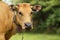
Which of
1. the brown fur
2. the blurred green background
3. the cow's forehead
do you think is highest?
the cow's forehead

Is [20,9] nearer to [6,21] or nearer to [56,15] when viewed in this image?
[6,21]

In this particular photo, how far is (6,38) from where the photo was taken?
10.2 metres

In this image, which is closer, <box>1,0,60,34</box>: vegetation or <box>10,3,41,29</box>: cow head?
<box>10,3,41,29</box>: cow head

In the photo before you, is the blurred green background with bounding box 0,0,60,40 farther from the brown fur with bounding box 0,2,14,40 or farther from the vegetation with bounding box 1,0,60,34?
the brown fur with bounding box 0,2,14,40

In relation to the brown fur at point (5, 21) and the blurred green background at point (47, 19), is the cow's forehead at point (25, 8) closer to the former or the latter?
the brown fur at point (5, 21)

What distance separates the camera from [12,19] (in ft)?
32.2

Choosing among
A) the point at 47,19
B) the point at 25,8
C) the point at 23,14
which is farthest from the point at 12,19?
the point at 47,19

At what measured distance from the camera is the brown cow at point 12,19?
9.41 m

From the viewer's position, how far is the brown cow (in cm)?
941

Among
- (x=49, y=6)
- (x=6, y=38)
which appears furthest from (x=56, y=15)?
(x=6, y=38)

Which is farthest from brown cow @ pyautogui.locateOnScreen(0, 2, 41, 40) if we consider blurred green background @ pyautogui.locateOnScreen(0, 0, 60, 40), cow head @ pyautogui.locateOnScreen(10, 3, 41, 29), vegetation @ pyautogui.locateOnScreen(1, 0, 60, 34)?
vegetation @ pyautogui.locateOnScreen(1, 0, 60, 34)

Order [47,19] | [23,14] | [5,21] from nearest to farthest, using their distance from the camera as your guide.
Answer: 1. [5,21]
2. [23,14]
3. [47,19]

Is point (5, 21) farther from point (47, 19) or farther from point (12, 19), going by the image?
point (47, 19)

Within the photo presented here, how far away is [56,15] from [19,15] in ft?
39.5
